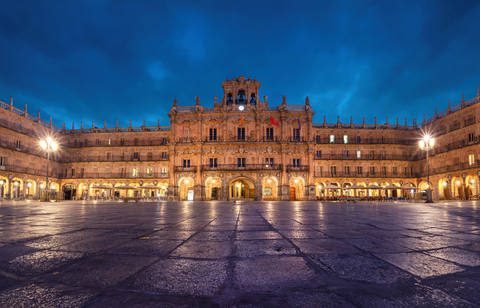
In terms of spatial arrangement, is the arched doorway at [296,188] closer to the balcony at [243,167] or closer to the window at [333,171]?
the balcony at [243,167]

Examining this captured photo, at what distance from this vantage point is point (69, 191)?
4197cm

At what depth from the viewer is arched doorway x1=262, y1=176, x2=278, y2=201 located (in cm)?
3513

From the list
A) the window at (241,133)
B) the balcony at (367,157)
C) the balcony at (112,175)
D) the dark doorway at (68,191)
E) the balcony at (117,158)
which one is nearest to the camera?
the window at (241,133)

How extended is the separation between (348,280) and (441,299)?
0.48 meters

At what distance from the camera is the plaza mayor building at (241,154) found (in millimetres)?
32719

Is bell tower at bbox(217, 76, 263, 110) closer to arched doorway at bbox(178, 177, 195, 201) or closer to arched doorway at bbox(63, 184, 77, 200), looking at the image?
arched doorway at bbox(178, 177, 195, 201)

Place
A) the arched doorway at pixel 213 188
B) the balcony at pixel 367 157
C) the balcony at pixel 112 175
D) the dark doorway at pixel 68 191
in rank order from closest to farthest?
the arched doorway at pixel 213 188
the balcony at pixel 367 157
the balcony at pixel 112 175
the dark doorway at pixel 68 191

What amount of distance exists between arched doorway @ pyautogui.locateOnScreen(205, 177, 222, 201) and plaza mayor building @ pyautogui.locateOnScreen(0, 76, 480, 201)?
139 mm

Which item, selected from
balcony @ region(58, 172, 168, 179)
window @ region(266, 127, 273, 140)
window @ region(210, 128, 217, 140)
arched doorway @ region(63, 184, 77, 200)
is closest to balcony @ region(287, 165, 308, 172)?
window @ region(266, 127, 273, 140)

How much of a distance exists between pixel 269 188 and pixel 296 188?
374 centimetres

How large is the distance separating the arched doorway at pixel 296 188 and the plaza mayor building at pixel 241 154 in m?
0.15

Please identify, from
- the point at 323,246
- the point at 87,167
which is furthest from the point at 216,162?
the point at 323,246

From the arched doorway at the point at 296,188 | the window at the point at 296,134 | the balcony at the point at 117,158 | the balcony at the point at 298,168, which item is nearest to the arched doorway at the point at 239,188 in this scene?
the arched doorway at the point at 296,188

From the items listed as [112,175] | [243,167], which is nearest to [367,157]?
[243,167]
